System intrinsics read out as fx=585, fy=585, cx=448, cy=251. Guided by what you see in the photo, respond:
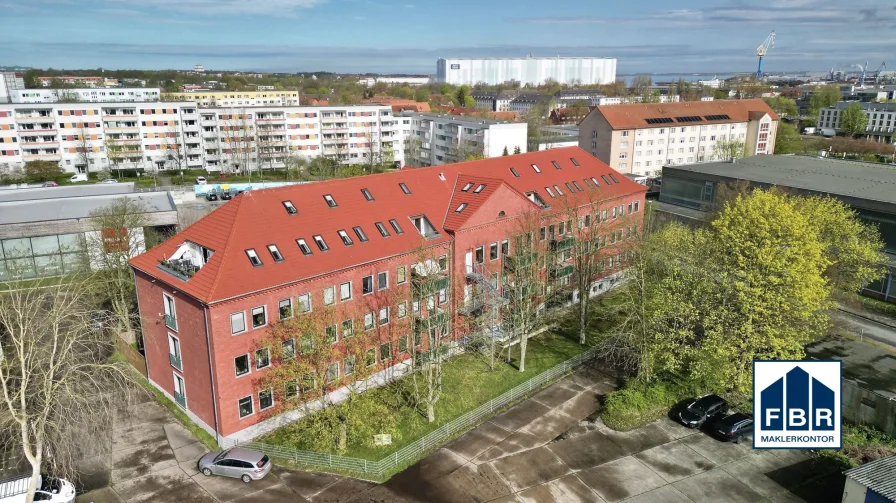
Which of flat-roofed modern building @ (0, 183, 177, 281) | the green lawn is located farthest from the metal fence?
flat-roofed modern building @ (0, 183, 177, 281)

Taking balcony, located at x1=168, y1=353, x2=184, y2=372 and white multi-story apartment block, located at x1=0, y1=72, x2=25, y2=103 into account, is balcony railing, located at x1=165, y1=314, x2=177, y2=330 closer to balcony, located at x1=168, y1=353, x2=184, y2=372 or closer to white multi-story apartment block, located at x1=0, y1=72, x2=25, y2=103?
balcony, located at x1=168, y1=353, x2=184, y2=372

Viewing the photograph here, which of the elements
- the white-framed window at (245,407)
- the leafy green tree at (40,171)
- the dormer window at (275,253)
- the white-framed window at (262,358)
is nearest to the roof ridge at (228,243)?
the dormer window at (275,253)

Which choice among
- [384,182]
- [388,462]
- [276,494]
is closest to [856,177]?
[384,182]

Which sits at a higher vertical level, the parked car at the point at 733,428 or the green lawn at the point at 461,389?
the parked car at the point at 733,428

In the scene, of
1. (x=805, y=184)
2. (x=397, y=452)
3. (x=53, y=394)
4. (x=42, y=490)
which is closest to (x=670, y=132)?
(x=805, y=184)

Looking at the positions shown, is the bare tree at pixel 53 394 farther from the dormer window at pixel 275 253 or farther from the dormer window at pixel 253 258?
the dormer window at pixel 275 253

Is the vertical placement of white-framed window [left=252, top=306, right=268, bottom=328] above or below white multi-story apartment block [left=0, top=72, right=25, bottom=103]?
below

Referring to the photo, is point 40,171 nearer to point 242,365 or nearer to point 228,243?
point 228,243
